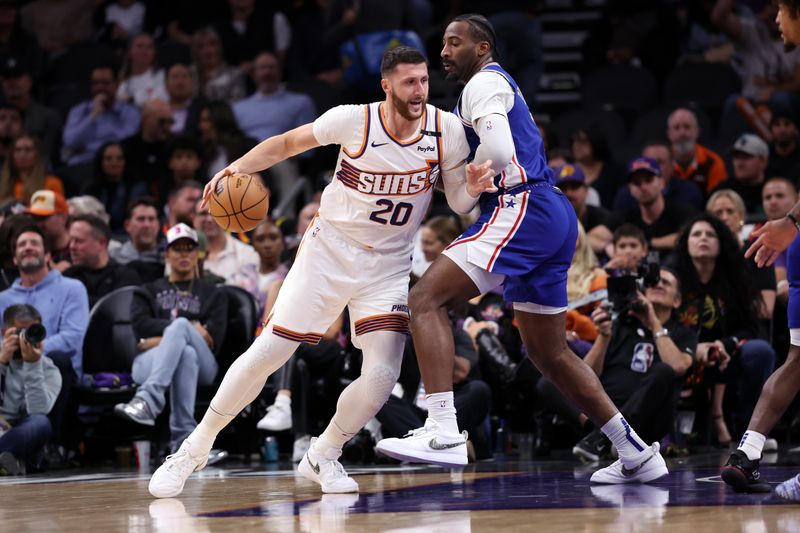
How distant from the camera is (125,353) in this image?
8.97 metres

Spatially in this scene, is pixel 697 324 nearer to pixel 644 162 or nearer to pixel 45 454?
pixel 644 162

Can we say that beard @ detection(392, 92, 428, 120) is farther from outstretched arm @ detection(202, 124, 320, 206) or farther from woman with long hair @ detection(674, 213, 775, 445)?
woman with long hair @ detection(674, 213, 775, 445)

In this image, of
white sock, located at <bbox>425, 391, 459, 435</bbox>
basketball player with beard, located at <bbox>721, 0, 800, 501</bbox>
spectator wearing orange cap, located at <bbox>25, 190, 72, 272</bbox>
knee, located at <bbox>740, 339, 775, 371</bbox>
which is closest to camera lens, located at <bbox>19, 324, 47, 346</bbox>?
spectator wearing orange cap, located at <bbox>25, 190, 72, 272</bbox>

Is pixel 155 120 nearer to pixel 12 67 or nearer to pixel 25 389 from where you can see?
pixel 12 67

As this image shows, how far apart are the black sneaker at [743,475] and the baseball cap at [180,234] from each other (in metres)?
4.78

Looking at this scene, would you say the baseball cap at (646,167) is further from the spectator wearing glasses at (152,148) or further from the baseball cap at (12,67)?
the baseball cap at (12,67)

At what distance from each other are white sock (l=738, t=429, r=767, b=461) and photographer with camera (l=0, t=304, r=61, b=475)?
4614mm

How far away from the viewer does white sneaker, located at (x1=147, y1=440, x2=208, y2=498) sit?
5.56 metres

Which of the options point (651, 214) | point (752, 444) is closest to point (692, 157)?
→ point (651, 214)

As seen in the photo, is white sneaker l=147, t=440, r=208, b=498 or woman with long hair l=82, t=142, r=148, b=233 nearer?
white sneaker l=147, t=440, r=208, b=498

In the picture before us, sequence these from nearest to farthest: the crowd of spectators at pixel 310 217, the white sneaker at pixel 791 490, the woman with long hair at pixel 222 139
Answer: the white sneaker at pixel 791 490 < the crowd of spectators at pixel 310 217 < the woman with long hair at pixel 222 139

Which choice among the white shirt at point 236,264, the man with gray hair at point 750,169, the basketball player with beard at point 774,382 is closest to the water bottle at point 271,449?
the white shirt at point 236,264

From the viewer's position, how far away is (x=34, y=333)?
25.6 feet

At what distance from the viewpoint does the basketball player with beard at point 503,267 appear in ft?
17.4
